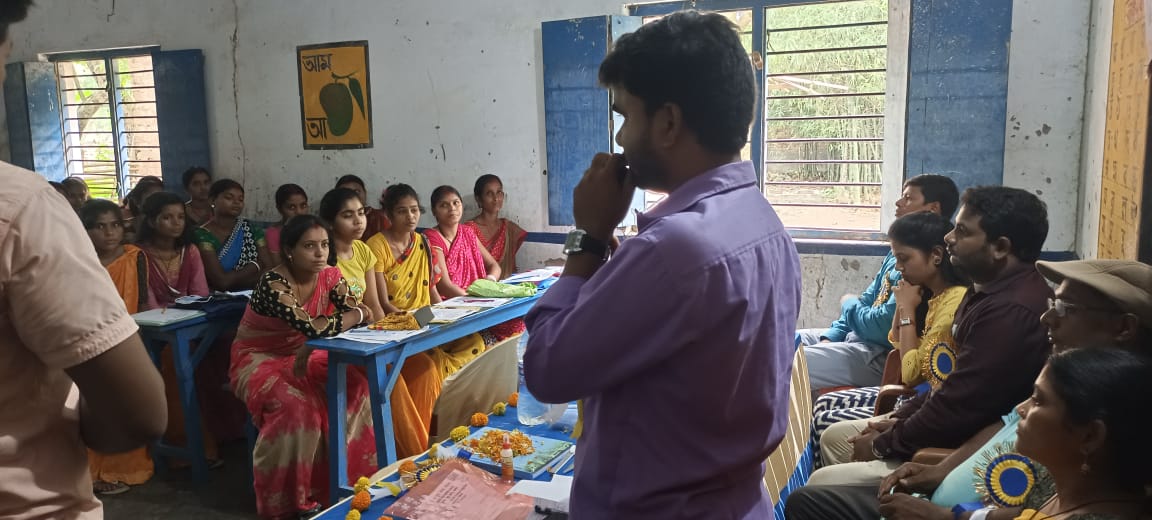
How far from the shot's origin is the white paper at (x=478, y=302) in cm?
418

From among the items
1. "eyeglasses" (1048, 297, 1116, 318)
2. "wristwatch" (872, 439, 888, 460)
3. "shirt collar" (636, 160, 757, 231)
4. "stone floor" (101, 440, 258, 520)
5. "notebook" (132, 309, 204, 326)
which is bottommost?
"stone floor" (101, 440, 258, 520)

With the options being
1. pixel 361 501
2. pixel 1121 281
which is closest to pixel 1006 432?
pixel 1121 281

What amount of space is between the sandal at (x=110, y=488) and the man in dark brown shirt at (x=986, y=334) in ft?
10.7

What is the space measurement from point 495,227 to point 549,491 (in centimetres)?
381

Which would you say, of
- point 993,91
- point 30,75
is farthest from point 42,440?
point 30,75

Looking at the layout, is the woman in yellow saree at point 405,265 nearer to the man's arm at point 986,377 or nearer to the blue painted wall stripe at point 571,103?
the blue painted wall stripe at point 571,103

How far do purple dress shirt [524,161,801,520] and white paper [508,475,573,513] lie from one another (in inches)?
26.9

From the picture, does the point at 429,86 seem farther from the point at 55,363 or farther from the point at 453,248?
the point at 55,363

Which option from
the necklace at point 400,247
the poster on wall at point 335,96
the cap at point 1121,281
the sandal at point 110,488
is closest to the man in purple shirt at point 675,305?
the cap at point 1121,281

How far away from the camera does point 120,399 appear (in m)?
0.93

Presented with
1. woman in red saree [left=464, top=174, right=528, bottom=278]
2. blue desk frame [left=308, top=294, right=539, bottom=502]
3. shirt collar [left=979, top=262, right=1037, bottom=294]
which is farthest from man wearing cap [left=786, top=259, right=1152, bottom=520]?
woman in red saree [left=464, top=174, right=528, bottom=278]

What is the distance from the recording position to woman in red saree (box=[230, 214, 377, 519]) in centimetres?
351

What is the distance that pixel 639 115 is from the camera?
1099mm

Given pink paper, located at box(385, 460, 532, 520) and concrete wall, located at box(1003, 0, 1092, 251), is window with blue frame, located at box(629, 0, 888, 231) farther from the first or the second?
pink paper, located at box(385, 460, 532, 520)
